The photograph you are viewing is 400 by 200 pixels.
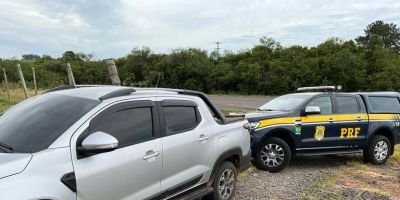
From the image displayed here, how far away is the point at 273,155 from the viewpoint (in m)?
9.08

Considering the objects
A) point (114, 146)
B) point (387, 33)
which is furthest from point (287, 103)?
point (387, 33)

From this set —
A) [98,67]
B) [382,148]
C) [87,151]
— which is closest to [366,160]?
[382,148]

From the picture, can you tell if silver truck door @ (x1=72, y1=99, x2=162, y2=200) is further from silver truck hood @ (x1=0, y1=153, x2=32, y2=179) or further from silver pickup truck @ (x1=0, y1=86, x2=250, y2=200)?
silver truck hood @ (x1=0, y1=153, x2=32, y2=179)

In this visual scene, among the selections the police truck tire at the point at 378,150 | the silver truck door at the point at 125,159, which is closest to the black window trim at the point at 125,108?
the silver truck door at the point at 125,159

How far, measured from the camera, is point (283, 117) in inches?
364

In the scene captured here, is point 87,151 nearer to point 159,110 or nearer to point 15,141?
point 15,141

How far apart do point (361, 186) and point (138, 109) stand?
5.20 metres

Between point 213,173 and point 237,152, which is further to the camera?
point 237,152

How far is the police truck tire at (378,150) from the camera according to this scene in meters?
10.3

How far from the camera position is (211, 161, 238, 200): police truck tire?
20.2 ft

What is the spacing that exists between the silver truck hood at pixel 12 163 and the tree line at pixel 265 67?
125 feet

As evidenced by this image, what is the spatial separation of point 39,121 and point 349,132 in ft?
25.1

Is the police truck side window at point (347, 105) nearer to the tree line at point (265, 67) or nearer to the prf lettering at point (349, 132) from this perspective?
the prf lettering at point (349, 132)

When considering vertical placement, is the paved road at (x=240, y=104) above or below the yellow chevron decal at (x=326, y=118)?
below
